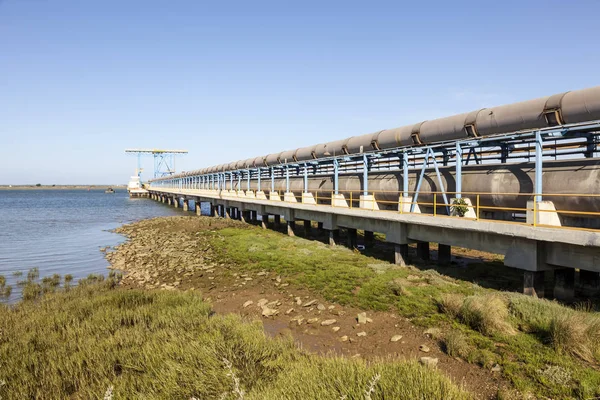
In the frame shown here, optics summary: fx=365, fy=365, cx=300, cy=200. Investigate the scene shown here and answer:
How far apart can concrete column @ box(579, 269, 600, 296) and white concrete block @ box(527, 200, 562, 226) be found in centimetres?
205

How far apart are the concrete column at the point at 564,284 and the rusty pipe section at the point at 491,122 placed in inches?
190

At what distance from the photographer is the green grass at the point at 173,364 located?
19.9 ft

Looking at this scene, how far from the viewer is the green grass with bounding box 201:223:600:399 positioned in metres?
7.21

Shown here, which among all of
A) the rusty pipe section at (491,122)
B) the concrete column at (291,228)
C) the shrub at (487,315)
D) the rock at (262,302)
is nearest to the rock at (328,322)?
the rock at (262,302)

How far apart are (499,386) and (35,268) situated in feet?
79.2

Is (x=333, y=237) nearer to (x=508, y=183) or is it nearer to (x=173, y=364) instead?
(x=508, y=183)

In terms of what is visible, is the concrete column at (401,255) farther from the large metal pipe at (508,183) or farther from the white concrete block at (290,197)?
the white concrete block at (290,197)

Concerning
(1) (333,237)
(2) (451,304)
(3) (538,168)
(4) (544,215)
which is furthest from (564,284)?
(1) (333,237)

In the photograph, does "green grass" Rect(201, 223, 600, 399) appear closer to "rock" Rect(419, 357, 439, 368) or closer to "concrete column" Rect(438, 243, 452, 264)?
"rock" Rect(419, 357, 439, 368)

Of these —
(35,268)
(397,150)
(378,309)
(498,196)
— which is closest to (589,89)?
(498,196)

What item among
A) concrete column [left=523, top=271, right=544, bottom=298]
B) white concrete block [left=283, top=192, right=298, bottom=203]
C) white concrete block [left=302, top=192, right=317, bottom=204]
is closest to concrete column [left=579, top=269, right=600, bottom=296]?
concrete column [left=523, top=271, right=544, bottom=298]

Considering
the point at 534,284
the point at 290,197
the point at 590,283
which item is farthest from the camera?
the point at 290,197

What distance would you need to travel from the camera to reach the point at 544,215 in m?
11.6

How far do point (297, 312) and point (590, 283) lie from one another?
9.62 meters
